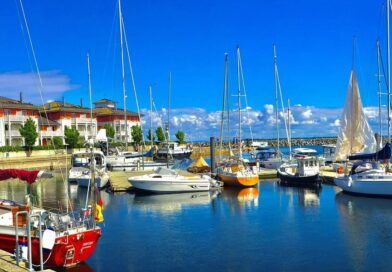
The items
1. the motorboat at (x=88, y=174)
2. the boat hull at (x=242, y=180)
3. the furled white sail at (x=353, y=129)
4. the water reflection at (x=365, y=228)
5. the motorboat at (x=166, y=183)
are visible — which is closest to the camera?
the water reflection at (x=365, y=228)

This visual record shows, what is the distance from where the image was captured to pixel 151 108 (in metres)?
83.6

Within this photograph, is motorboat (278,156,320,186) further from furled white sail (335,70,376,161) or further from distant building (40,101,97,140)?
distant building (40,101,97,140)

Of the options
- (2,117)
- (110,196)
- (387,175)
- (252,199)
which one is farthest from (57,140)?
(387,175)

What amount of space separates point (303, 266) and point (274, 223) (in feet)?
31.6

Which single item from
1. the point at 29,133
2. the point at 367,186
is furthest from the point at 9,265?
the point at 29,133

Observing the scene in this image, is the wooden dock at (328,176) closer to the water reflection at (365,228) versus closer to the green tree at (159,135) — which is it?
the water reflection at (365,228)

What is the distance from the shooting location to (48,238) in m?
17.2

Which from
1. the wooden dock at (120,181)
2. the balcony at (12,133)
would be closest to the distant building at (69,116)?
the balcony at (12,133)

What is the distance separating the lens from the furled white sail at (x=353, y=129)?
2167 inches

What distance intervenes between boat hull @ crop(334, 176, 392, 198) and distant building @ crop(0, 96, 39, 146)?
75394 millimetres

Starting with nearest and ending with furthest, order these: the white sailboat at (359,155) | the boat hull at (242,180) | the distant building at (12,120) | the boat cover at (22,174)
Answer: the boat cover at (22,174) → the white sailboat at (359,155) → the boat hull at (242,180) → the distant building at (12,120)

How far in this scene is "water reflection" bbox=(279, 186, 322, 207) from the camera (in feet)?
124

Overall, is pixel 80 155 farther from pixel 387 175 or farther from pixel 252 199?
pixel 387 175

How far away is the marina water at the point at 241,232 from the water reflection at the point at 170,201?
0.26ft
